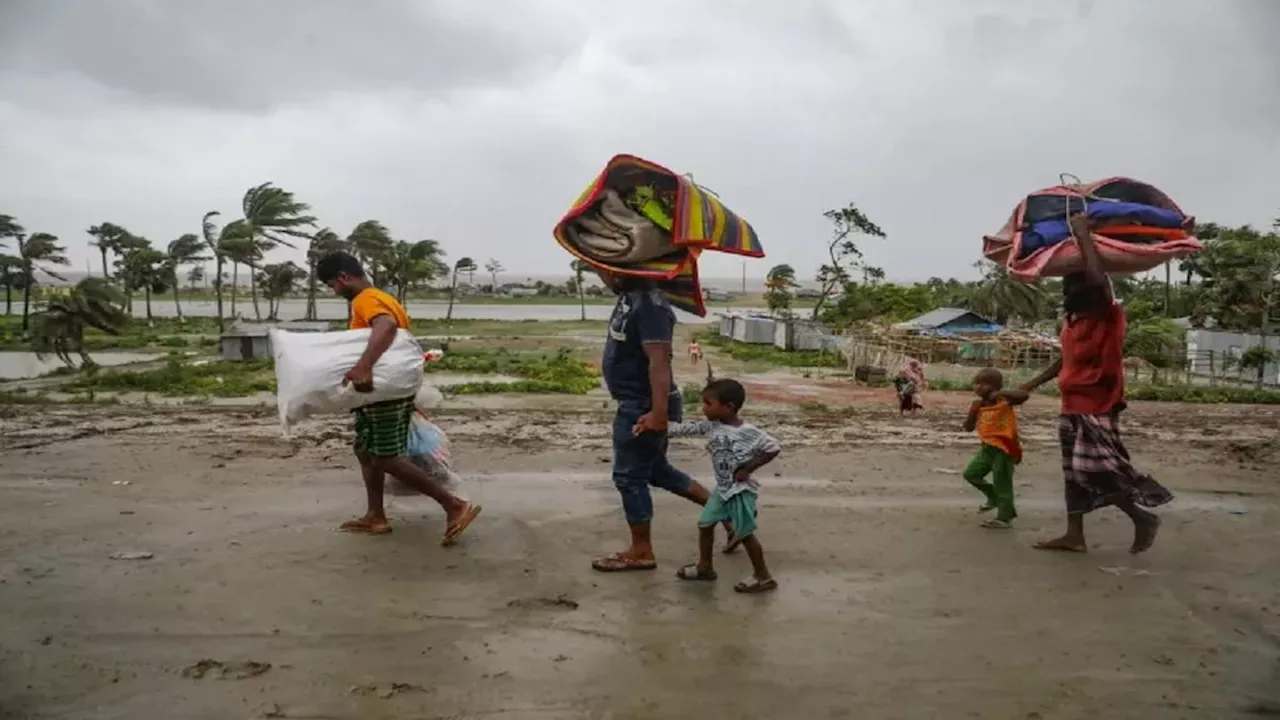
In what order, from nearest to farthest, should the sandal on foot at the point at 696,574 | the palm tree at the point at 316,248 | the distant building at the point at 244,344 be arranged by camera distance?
the sandal on foot at the point at 696,574 → the distant building at the point at 244,344 → the palm tree at the point at 316,248

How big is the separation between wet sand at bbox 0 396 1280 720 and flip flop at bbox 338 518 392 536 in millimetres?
111

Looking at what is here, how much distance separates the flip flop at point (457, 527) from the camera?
4.72m

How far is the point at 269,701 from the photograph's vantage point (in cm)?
289

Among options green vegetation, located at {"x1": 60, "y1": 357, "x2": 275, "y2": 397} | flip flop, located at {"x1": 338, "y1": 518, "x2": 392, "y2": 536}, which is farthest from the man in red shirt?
green vegetation, located at {"x1": 60, "y1": 357, "x2": 275, "y2": 397}

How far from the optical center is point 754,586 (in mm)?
4066

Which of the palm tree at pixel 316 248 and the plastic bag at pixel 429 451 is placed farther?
the palm tree at pixel 316 248

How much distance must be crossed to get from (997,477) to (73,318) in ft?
82.0

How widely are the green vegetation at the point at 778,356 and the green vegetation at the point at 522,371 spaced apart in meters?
6.05

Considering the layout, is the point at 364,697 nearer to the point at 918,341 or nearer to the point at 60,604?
the point at 60,604

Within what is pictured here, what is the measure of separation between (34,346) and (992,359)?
88.5ft

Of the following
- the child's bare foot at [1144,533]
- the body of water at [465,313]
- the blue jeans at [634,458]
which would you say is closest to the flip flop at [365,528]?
the blue jeans at [634,458]

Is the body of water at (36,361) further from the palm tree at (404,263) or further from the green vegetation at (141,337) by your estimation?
the palm tree at (404,263)

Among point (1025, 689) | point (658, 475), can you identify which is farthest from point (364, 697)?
point (1025, 689)

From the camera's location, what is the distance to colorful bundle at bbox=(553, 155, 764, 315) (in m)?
4.22
